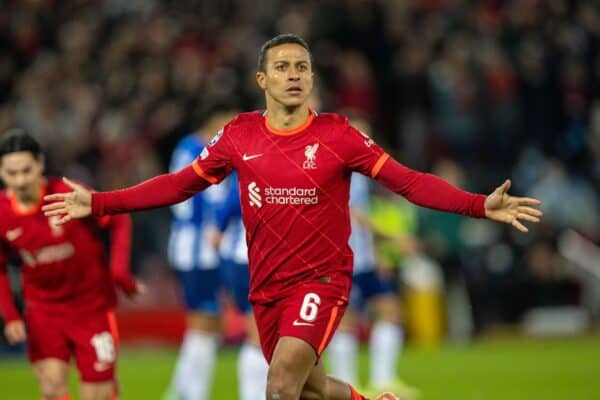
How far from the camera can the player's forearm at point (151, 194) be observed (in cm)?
798

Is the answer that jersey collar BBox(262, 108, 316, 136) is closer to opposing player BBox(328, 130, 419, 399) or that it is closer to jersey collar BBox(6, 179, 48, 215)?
jersey collar BBox(6, 179, 48, 215)

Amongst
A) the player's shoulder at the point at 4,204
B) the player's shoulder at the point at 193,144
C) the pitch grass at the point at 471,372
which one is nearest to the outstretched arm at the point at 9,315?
the player's shoulder at the point at 4,204

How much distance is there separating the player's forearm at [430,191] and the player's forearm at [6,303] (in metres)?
2.79

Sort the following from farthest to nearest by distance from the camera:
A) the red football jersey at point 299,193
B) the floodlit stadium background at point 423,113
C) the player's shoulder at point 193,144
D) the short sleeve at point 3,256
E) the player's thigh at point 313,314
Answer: the floodlit stadium background at point 423,113 → the player's shoulder at point 193,144 → the short sleeve at point 3,256 → the red football jersey at point 299,193 → the player's thigh at point 313,314

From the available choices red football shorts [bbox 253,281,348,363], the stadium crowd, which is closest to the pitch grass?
the stadium crowd

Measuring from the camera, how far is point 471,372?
15.8 meters

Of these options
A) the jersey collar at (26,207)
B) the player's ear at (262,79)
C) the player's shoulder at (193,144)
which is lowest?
the jersey collar at (26,207)

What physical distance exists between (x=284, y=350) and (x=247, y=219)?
0.86 metres

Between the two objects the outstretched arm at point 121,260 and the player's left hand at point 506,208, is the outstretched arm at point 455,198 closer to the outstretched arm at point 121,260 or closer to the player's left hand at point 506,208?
the player's left hand at point 506,208

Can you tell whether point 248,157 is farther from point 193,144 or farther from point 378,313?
point 378,313

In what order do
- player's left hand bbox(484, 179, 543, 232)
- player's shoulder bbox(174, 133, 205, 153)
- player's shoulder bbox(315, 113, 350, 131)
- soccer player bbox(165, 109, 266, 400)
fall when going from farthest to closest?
player's shoulder bbox(174, 133, 205, 153) < soccer player bbox(165, 109, 266, 400) < player's shoulder bbox(315, 113, 350, 131) < player's left hand bbox(484, 179, 543, 232)

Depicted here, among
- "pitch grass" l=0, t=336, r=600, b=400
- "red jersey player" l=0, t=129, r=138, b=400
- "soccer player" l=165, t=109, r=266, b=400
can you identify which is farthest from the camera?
"pitch grass" l=0, t=336, r=600, b=400

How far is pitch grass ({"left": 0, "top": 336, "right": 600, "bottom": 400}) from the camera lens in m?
14.0

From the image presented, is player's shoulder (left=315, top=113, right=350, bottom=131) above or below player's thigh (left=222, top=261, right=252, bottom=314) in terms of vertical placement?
above
